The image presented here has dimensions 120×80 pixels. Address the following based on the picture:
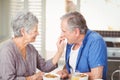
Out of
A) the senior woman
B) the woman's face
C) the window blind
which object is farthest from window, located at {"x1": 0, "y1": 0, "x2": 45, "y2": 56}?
the woman's face

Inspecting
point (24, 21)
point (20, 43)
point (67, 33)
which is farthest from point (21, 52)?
point (67, 33)

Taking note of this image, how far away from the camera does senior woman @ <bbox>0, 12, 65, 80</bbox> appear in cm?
160

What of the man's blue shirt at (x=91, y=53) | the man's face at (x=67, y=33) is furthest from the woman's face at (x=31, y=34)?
the man's blue shirt at (x=91, y=53)

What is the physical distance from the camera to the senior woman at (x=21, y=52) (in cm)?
160

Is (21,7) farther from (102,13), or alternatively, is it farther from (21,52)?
(21,52)

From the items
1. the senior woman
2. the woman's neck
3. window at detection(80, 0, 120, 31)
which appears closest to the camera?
the senior woman

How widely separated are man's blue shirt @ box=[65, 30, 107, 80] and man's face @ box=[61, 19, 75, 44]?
9 cm

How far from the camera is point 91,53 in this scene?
5.74ft

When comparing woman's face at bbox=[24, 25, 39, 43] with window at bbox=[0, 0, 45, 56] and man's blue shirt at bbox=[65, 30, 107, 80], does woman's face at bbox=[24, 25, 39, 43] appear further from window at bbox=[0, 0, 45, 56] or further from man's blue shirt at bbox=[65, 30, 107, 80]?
window at bbox=[0, 0, 45, 56]

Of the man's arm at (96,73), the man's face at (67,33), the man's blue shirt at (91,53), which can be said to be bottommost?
the man's arm at (96,73)

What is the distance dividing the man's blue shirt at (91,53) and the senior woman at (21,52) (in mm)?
171

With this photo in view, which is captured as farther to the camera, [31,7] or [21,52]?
[31,7]

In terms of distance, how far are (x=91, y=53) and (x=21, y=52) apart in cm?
48

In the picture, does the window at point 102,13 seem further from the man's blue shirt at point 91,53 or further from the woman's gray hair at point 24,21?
the woman's gray hair at point 24,21
